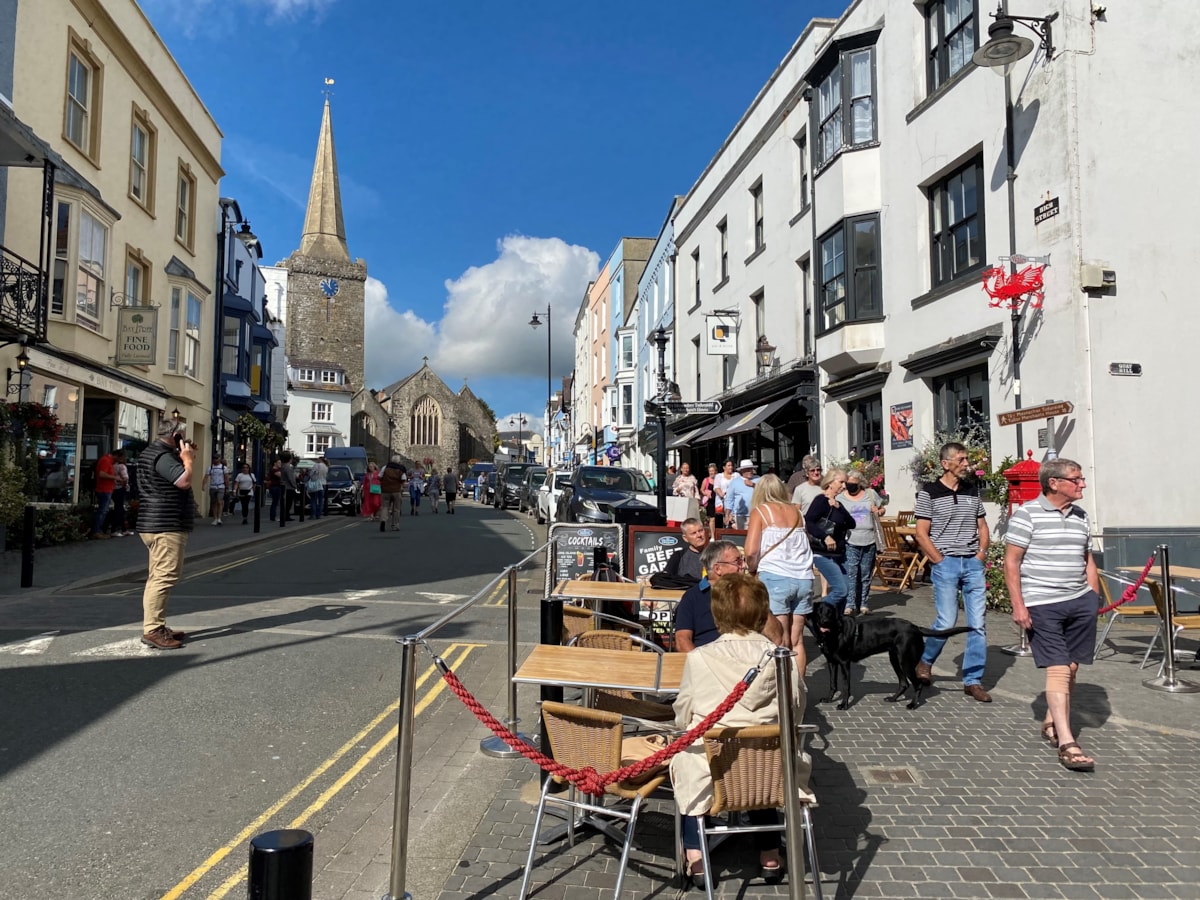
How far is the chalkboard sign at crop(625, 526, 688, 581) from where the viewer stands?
8805 millimetres

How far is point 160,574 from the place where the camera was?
7227 millimetres

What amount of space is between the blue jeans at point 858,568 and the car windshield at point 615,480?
333 inches

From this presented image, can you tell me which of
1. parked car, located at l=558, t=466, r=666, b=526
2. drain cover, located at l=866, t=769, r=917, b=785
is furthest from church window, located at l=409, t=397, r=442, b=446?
drain cover, located at l=866, t=769, r=917, b=785

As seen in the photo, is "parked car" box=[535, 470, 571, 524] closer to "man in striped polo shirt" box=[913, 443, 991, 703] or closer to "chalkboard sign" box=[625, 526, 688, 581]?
"chalkboard sign" box=[625, 526, 688, 581]

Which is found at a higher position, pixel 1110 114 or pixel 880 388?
pixel 1110 114

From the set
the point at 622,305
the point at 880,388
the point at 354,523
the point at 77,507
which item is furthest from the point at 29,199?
the point at 622,305

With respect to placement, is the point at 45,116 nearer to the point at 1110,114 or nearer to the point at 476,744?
the point at 476,744

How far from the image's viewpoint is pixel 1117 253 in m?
10.1

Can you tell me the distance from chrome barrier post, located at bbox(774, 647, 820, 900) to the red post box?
781 centimetres

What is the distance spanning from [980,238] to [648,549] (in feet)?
23.3

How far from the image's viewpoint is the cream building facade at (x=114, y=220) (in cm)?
1550

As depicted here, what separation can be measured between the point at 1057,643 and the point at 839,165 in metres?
12.0

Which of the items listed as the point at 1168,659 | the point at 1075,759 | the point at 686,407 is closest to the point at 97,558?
the point at 686,407

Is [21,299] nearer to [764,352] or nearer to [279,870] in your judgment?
[764,352]
